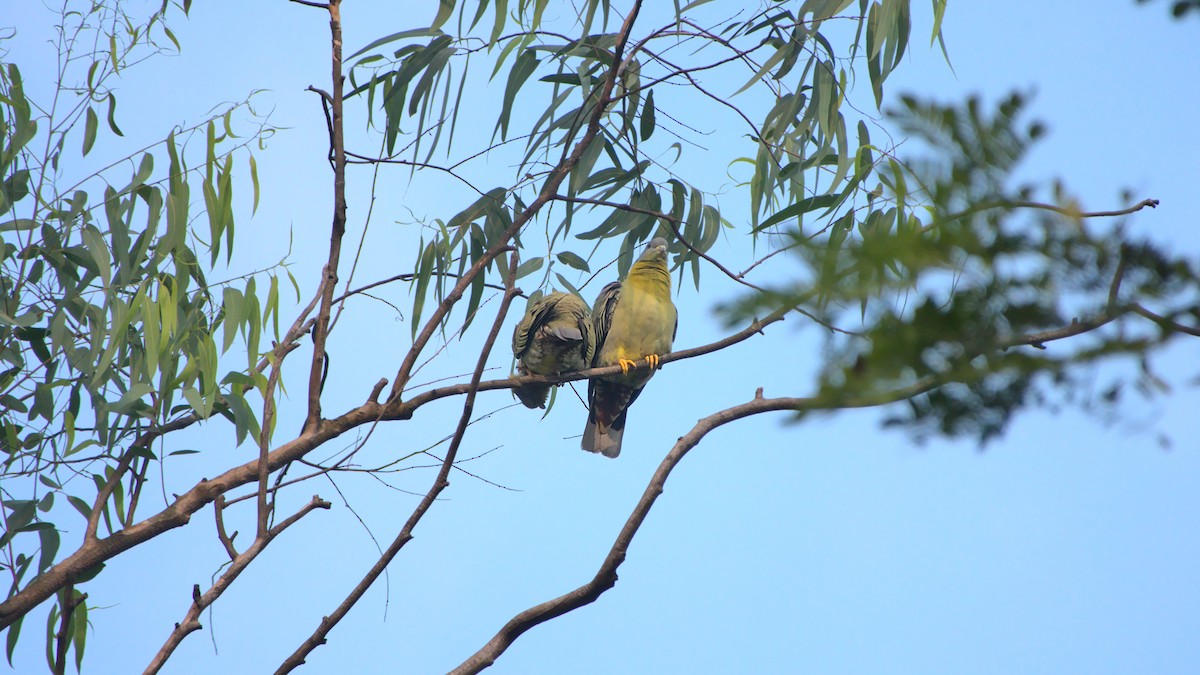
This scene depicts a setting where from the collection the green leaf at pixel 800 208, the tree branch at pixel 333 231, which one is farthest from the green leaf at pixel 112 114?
the green leaf at pixel 800 208

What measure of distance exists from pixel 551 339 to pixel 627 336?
434 mm

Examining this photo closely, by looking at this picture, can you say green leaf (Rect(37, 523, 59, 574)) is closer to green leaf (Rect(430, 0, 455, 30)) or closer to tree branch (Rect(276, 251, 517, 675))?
tree branch (Rect(276, 251, 517, 675))

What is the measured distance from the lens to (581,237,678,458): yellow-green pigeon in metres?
4.39

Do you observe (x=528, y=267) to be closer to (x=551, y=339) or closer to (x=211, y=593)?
(x=551, y=339)

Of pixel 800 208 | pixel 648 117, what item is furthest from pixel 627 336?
pixel 800 208

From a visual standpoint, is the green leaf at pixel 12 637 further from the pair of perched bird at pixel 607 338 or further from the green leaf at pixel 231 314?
the pair of perched bird at pixel 607 338

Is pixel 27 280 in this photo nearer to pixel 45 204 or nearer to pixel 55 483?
pixel 45 204

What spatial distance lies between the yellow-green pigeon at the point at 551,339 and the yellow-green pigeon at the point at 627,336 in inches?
7.6

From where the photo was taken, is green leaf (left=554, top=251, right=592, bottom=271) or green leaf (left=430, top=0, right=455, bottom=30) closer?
green leaf (left=430, top=0, right=455, bottom=30)

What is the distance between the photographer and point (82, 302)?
2654 millimetres

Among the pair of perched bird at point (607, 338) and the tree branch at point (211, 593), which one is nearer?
the tree branch at point (211, 593)

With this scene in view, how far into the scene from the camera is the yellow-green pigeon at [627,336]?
4.39 metres

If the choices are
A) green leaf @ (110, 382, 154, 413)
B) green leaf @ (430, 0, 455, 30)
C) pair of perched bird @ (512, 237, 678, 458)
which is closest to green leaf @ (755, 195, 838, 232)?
green leaf @ (430, 0, 455, 30)

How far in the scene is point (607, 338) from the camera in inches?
177
